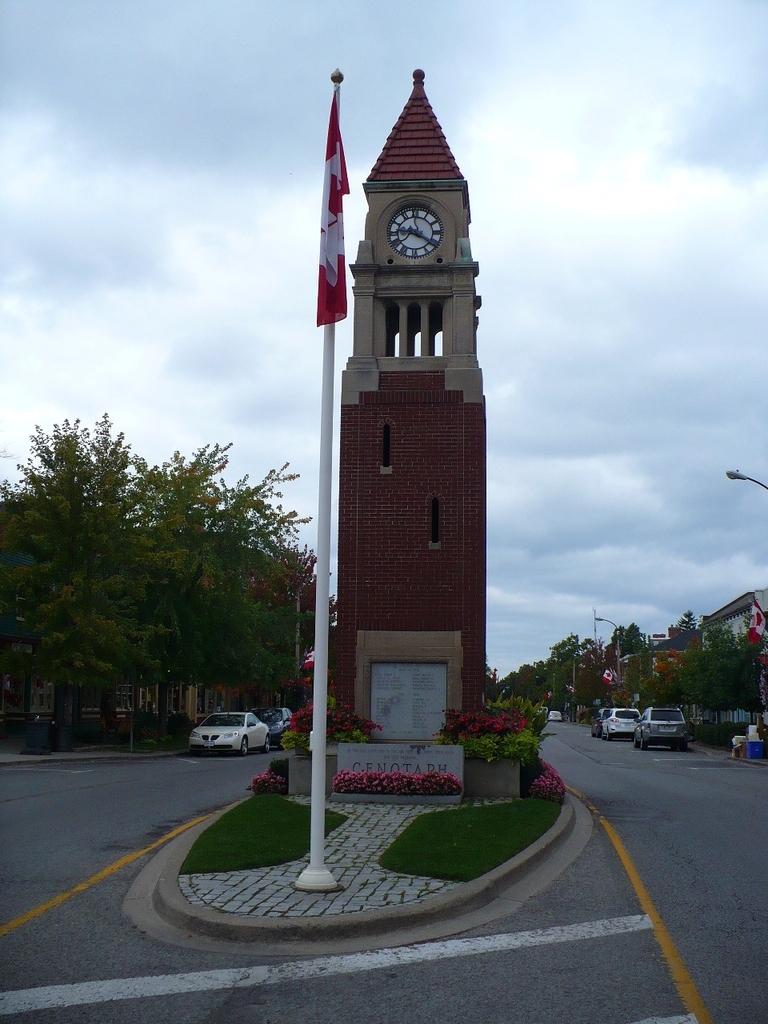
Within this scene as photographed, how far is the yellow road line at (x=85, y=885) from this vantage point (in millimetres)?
7738

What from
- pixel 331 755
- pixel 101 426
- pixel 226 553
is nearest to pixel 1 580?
pixel 101 426

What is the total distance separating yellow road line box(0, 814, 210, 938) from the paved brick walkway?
97 centimetres

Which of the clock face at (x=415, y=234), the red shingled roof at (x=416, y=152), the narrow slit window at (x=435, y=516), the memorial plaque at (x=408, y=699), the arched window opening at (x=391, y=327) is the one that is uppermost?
the red shingled roof at (x=416, y=152)

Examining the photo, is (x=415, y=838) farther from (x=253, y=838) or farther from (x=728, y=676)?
(x=728, y=676)

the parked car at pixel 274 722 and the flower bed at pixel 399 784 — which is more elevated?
the flower bed at pixel 399 784

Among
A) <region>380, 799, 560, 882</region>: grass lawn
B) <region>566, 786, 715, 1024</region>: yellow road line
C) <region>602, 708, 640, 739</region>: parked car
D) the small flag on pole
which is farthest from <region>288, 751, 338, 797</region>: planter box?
<region>602, 708, 640, 739</region>: parked car

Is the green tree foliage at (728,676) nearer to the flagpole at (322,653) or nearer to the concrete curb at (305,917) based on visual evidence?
the concrete curb at (305,917)

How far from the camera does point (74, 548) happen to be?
100 feet

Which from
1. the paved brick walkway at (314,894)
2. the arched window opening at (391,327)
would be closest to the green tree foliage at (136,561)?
the arched window opening at (391,327)

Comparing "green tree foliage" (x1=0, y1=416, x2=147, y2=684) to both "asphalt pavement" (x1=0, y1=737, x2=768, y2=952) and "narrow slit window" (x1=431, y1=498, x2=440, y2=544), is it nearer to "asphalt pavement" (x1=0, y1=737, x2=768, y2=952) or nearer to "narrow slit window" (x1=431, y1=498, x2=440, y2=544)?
"narrow slit window" (x1=431, y1=498, x2=440, y2=544)

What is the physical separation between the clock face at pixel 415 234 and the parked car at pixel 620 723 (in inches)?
1469

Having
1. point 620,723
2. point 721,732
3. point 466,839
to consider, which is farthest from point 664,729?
point 466,839

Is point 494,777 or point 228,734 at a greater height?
point 494,777

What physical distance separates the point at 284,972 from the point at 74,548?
1009 inches
